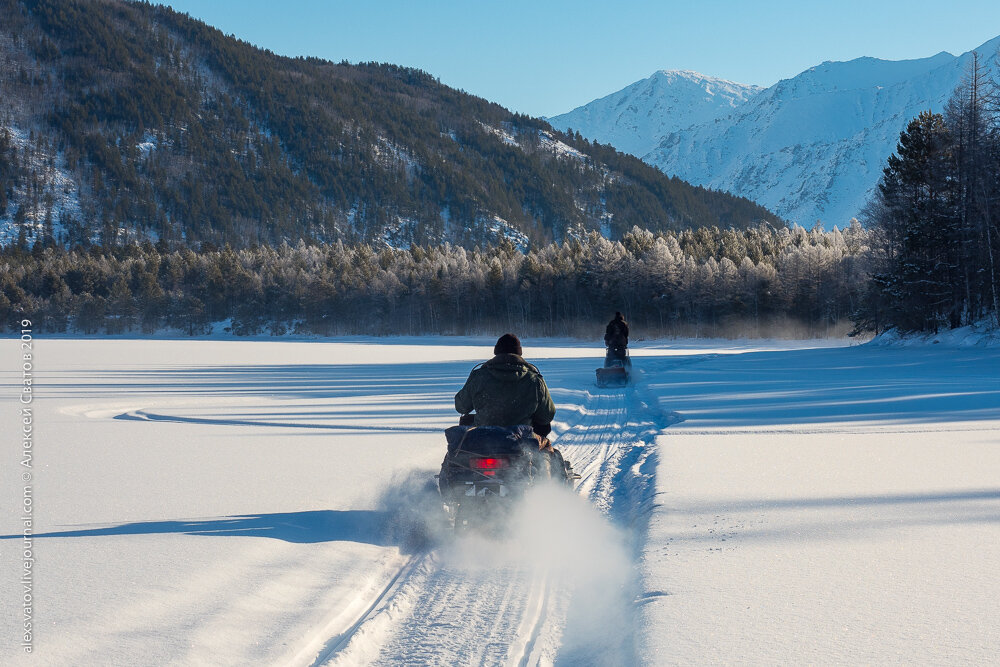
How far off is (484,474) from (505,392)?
35.2 inches

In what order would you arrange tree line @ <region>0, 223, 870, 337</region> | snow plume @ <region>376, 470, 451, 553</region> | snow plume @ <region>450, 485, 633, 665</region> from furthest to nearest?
tree line @ <region>0, 223, 870, 337</region> → snow plume @ <region>376, 470, 451, 553</region> → snow plume @ <region>450, 485, 633, 665</region>

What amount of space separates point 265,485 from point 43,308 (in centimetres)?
11024

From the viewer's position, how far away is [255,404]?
16.6m

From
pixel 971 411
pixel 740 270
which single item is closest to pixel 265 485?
pixel 971 411

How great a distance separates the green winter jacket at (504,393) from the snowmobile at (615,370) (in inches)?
530

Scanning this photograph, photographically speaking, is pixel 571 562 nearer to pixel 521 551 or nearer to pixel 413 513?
pixel 521 551

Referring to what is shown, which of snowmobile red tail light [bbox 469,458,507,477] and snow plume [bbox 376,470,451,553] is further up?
snowmobile red tail light [bbox 469,458,507,477]

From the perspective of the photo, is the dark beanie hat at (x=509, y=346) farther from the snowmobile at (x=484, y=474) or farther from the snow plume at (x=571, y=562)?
the snow plume at (x=571, y=562)

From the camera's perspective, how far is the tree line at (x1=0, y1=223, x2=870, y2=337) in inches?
2761

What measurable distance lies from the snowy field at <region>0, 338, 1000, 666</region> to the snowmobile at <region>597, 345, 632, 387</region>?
7.68 metres

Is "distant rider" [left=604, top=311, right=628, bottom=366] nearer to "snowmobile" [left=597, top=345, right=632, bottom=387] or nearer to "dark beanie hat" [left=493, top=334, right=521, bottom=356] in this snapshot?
"snowmobile" [left=597, top=345, right=632, bottom=387]

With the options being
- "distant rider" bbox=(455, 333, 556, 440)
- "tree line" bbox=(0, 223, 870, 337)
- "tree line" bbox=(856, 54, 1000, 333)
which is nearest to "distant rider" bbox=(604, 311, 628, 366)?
"distant rider" bbox=(455, 333, 556, 440)

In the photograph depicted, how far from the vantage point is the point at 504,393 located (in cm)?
636

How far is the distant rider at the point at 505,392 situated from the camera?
6.35 metres
